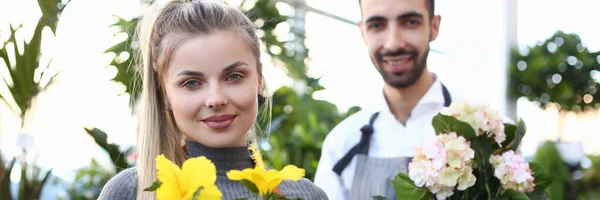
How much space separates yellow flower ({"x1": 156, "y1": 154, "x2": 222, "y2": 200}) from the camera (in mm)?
483

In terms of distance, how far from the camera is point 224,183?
100 cm

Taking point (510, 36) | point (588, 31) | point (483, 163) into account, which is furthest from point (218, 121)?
point (588, 31)

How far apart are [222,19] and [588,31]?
3.93 metres

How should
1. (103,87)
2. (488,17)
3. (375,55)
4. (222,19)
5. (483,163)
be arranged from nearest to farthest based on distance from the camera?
(222,19) → (483,163) → (375,55) → (488,17) → (103,87)

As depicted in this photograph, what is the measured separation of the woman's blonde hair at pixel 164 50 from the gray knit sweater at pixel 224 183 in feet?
0.06

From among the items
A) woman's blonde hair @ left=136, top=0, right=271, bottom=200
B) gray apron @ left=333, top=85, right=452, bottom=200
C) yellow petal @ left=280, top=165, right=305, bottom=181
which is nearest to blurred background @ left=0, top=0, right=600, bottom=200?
gray apron @ left=333, top=85, right=452, bottom=200

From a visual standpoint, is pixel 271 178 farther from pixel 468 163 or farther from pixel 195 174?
pixel 468 163

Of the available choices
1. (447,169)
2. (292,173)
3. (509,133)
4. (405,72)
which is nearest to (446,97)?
(405,72)

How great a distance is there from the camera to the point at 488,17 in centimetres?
223

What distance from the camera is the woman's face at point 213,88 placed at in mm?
897

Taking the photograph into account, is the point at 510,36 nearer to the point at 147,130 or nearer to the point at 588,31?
the point at 147,130

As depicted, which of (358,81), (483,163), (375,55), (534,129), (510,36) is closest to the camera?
(483,163)

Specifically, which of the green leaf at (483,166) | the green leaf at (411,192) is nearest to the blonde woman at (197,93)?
the green leaf at (411,192)

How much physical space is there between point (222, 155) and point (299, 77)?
2.11 metres
